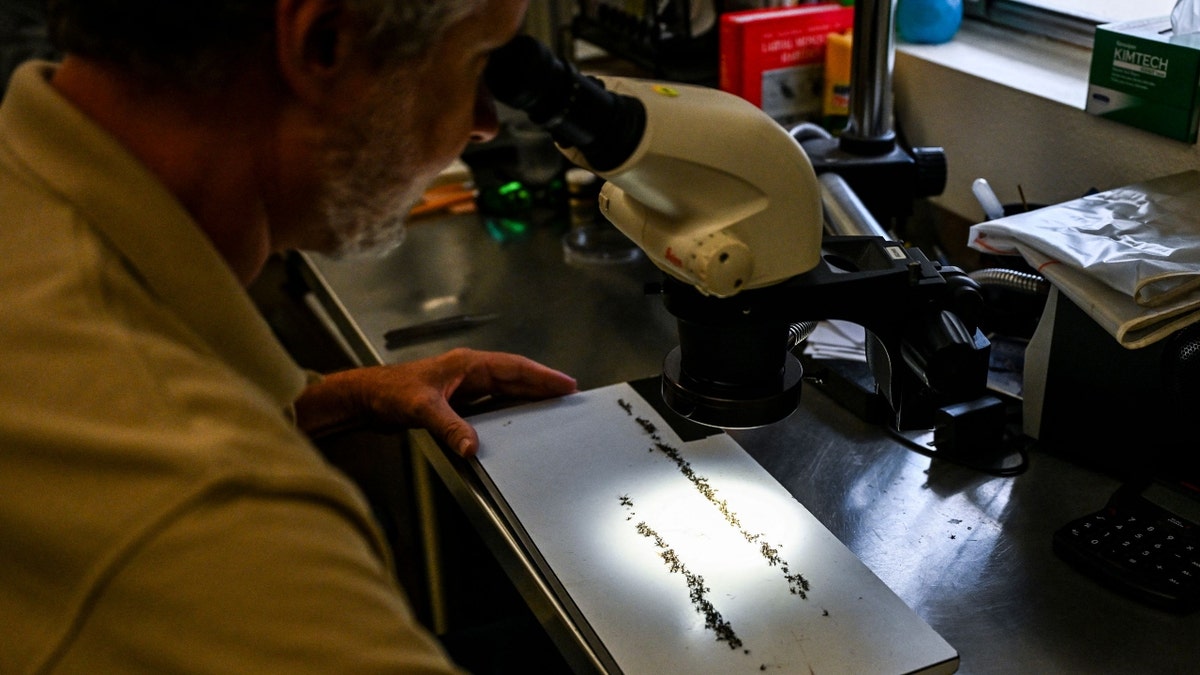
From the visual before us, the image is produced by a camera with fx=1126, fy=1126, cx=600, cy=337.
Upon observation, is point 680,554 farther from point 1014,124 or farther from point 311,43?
point 1014,124

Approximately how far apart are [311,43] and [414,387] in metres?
0.66

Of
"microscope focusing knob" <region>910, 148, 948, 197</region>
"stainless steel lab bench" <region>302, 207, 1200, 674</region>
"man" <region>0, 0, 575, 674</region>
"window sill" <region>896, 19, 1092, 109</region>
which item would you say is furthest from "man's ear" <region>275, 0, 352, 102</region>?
"window sill" <region>896, 19, 1092, 109</region>

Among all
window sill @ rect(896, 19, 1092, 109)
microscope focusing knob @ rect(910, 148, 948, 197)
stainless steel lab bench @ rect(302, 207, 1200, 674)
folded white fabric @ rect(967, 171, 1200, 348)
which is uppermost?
window sill @ rect(896, 19, 1092, 109)

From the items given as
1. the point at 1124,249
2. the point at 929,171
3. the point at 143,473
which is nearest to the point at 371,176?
the point at 143,473

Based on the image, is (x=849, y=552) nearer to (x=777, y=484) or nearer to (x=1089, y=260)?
(x=777, y=484)

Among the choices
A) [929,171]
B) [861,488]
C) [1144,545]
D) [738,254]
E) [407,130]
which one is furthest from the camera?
[929,171]

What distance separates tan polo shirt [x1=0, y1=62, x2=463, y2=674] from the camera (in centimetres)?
62

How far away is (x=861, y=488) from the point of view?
1.20m

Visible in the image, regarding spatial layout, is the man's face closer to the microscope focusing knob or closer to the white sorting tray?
the white sorting tray

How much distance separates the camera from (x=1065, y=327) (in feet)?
3.94

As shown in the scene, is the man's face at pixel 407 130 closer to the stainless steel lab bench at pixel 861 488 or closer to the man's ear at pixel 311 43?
the man's ear at pixel 311 43

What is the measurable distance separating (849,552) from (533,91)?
539 mm

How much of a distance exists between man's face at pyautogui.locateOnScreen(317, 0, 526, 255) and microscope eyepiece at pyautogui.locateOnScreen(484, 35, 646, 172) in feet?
0.07

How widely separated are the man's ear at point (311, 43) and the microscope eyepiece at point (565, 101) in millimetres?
138
